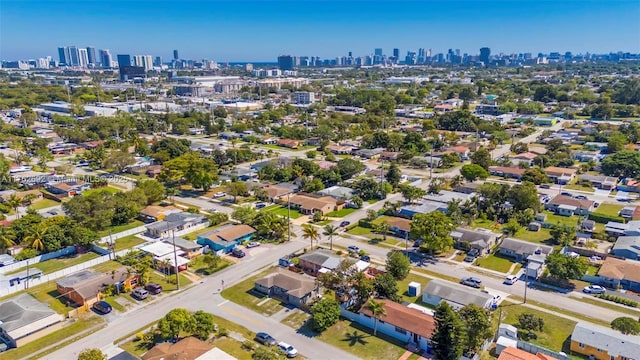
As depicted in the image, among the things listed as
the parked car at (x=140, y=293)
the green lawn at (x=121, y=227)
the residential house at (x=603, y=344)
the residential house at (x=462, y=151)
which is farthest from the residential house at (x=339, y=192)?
the residential house at (x=603, y=344)

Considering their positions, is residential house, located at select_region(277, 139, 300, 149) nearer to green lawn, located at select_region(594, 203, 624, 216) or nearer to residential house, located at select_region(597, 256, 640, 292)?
green lawn, located at select_region(594, 203, 624, 216)

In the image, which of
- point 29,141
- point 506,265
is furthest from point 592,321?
point 29,141

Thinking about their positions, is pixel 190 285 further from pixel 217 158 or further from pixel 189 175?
pixel 217 158


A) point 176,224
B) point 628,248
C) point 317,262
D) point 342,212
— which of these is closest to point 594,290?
point 628,248

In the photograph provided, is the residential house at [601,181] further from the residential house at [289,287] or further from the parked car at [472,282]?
the residential house at [289,287]

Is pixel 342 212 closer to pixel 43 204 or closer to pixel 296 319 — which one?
pixel 296 319

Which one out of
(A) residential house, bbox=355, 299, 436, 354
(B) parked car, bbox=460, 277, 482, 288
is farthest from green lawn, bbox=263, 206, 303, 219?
(A) residential house, bbox=355, 299, 436, 354

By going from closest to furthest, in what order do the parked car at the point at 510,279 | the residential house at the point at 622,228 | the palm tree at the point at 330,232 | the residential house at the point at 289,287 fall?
the residential house at the point at 289,287
the parked car at the point at 510,279
the palm tree at the point at 330,232
the residential house at the point at 622,228
